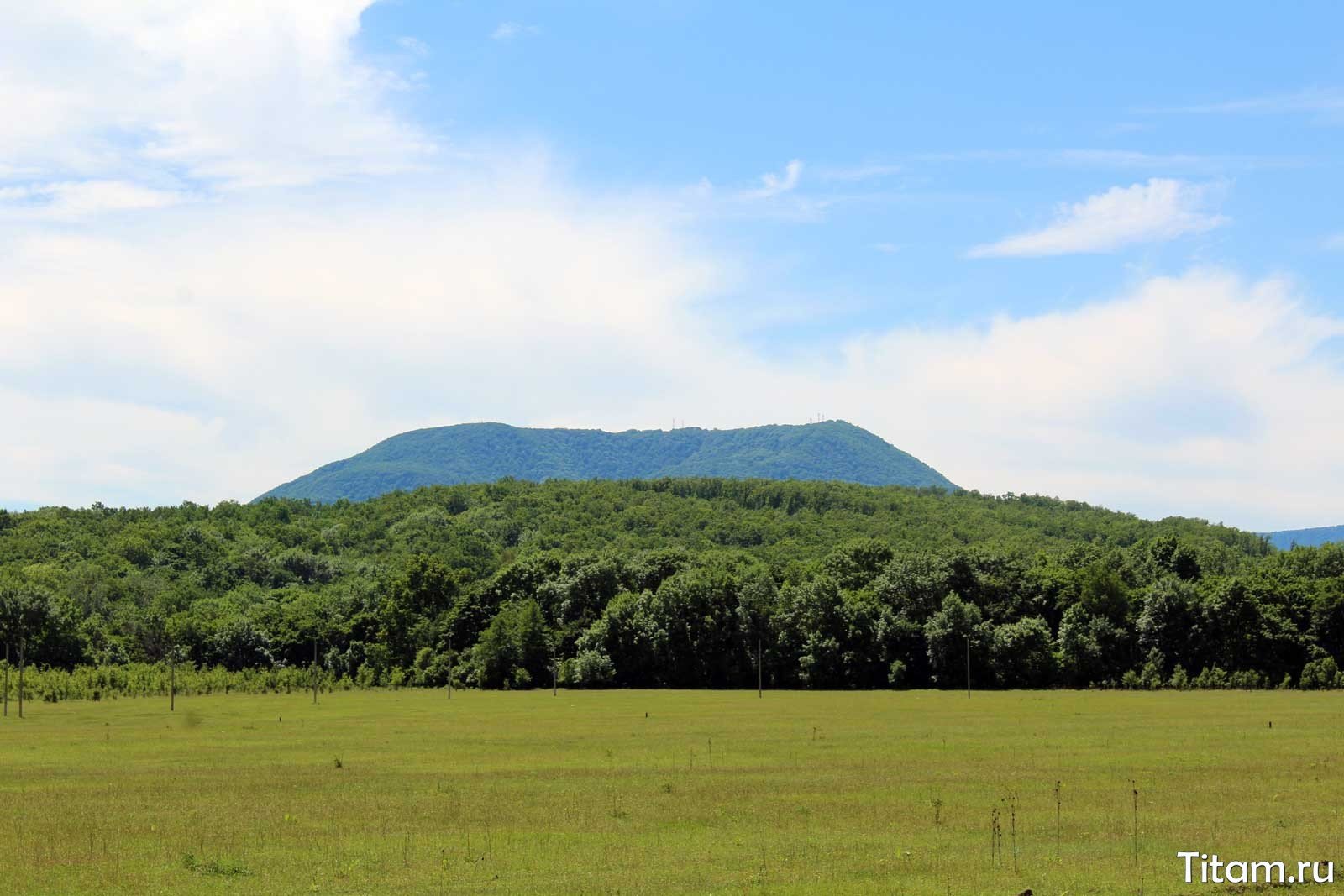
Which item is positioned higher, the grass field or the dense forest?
the dense forest

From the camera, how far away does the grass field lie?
26547mm

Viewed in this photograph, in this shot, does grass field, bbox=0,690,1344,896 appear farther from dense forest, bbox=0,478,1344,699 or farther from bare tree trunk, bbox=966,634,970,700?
dense forest, bbox=0,478,1344,699

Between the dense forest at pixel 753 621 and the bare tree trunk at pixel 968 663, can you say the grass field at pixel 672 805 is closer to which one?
the bare tree trunk at pixel 968 663

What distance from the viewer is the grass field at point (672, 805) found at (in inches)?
1045

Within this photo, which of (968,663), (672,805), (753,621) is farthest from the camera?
(753,621)

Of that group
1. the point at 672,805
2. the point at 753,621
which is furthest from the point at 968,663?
the point at 672,805

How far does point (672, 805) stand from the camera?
3625cm

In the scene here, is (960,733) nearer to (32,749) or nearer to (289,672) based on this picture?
(32,749)

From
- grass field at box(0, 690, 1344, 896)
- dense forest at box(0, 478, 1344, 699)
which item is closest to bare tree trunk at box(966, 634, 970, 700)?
dense forest at box(0, 478, 1344, 699)

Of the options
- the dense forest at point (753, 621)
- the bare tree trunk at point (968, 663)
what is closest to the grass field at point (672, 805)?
the bare tree trunk at point (968, 663)

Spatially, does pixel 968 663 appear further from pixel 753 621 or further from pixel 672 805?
pixel 672 805

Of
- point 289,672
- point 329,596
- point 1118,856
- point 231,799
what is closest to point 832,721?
point 231,799

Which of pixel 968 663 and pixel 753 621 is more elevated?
pixel 753 621

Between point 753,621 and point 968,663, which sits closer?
point 968,663
